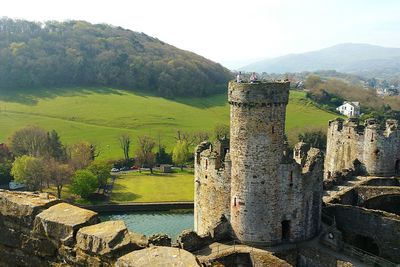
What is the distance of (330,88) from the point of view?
124 metres

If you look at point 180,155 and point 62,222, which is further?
point 180,155

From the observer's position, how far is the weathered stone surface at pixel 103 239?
22.0 feet

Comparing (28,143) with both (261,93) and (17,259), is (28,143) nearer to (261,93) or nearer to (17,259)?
(261,93)

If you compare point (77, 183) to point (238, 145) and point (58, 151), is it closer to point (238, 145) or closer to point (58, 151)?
point (58, 151)

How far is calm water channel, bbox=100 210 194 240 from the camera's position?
41.5 m

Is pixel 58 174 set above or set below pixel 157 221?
above

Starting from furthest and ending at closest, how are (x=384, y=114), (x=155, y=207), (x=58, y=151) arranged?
(x=384, y=114) → (x=58, y=151) → (x=155, y=207)

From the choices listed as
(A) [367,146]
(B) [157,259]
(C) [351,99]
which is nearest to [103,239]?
(B) [157,259]

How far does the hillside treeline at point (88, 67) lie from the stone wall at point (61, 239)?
101346mm

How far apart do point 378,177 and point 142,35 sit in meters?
163

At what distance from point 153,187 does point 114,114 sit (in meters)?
38.0

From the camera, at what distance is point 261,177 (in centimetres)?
2041

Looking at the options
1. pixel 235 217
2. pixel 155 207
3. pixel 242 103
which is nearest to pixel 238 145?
pixel 242 103

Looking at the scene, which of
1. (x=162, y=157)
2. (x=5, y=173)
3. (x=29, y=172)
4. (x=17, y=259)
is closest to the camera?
(x=17, y=259)
